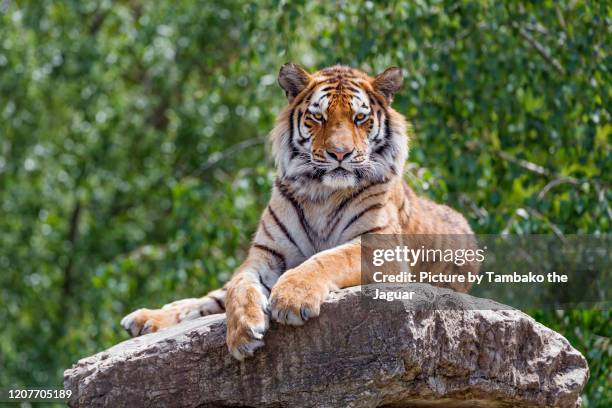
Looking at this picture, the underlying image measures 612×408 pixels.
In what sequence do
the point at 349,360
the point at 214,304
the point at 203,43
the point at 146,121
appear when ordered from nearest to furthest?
the point at 349,360 → the point at 214,304 → the point at 203,43 → the point at 146,121

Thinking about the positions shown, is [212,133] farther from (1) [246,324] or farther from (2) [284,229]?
(1) [246,324]

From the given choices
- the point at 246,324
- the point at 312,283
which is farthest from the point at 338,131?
the point at 246,324

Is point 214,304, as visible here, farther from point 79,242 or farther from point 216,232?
point 79,242

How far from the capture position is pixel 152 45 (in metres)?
12.6

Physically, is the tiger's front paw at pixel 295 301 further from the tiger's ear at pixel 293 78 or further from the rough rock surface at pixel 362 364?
the tiger's ear at pixel 293 78

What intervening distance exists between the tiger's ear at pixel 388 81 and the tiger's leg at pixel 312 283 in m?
1.05

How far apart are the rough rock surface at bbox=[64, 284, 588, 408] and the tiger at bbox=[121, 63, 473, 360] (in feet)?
1.05

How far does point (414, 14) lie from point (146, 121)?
6.71 metres

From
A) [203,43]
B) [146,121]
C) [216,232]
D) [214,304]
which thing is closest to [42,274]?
[146,121]

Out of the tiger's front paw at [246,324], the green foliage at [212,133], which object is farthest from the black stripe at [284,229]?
the green foliage at [212,133]

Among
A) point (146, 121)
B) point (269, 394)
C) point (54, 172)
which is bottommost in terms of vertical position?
point (269, 394)

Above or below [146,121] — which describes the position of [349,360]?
below

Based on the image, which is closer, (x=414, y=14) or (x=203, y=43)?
(x=414, y=14)

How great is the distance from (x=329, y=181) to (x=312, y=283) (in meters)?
0.79
